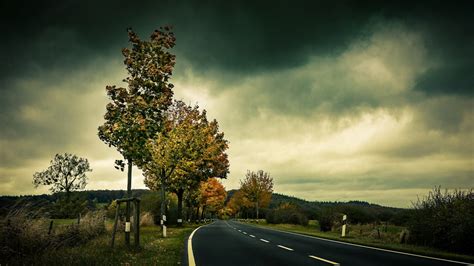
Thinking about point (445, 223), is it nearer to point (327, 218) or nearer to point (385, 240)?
point (385, 240)

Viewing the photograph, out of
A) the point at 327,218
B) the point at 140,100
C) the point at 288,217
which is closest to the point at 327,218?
the point at 327,218

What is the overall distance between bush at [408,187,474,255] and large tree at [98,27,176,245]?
12603 millimetres

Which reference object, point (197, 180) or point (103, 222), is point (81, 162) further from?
point (103, 222)

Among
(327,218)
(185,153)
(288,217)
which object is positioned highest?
(185,153)

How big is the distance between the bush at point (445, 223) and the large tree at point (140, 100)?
12603mm

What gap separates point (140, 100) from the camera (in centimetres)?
1495

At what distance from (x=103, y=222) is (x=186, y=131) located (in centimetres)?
1357

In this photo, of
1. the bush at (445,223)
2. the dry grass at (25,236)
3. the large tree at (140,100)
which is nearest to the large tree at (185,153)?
the large tree at (140,100)

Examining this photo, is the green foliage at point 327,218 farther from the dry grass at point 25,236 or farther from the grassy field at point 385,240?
the dry grass at point 25,236

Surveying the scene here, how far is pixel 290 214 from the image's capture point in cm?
4869

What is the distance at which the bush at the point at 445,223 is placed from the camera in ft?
43.0

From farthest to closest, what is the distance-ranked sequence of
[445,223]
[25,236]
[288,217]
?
[288,217], [445,223], [25,236]

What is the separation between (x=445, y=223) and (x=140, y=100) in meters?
13.8

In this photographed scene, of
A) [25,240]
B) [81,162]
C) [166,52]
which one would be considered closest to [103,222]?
[25,240]
